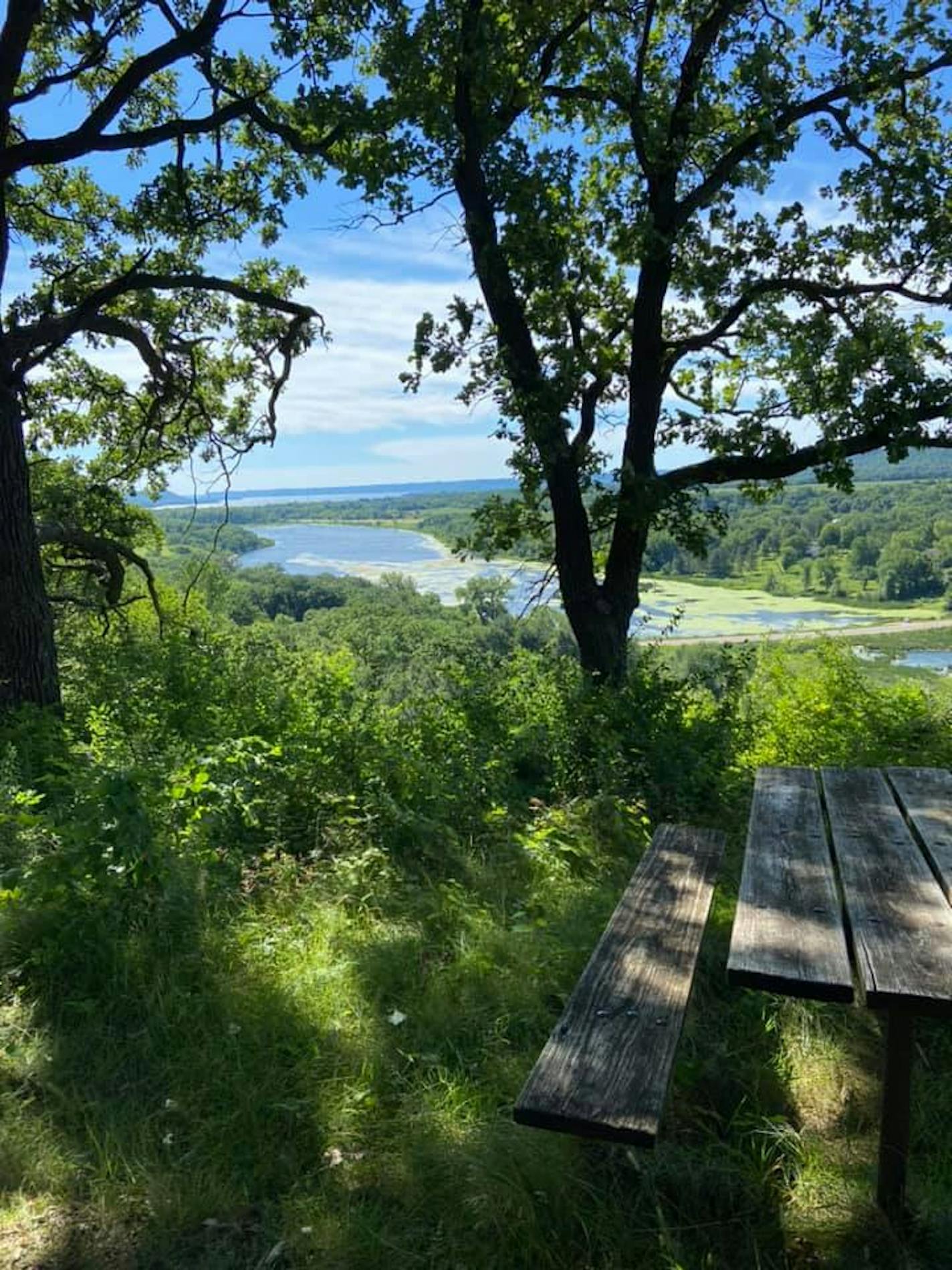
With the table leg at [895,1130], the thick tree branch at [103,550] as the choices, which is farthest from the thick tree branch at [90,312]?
the table leg at [895,1130]

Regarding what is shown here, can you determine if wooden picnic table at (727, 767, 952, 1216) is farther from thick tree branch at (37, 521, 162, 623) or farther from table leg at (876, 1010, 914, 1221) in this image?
thick tree branch at (37, 521, 162, 623)

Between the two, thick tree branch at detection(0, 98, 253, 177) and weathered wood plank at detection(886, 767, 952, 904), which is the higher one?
thick tree branch at detection(0, 98, 253, 177)

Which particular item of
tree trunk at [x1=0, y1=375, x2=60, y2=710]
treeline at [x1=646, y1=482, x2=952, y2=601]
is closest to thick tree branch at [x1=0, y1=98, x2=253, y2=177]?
tree trunk at [x1=0, y1=375, x2=60, y2=710]

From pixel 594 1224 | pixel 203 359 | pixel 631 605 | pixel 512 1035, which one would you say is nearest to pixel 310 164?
pixel 203 359

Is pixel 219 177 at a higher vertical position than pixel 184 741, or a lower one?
higher

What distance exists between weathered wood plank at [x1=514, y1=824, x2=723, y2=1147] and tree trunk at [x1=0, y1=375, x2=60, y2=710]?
5472 millimetres

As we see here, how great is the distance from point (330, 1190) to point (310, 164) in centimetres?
845

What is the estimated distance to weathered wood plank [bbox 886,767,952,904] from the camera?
8.01 feet

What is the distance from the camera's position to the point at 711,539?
8578 mm

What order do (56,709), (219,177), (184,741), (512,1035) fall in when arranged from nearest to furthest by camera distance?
(512,1035) → (184,741) → (56,709) → (219,177)

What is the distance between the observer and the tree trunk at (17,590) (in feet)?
21.4

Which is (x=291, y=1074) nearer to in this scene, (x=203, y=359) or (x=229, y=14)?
(x=229, y=14)

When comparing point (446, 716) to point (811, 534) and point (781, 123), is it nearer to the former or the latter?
point (781, 123)

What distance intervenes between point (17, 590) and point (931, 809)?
6.40 metres
